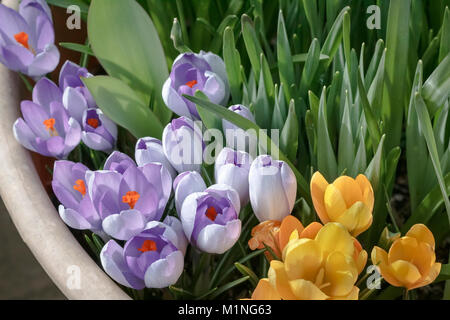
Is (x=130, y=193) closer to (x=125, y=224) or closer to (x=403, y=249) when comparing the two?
(x=125, y=224)

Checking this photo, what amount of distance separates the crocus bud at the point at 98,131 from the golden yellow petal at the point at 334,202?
221mm

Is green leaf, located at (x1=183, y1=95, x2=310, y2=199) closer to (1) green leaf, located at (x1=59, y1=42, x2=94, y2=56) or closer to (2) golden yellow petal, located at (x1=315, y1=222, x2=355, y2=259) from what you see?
(2) golden yellow petal, located at (x1=315, y1=222, x2=355, y2=259)

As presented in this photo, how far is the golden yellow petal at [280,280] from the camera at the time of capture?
0.43 meters

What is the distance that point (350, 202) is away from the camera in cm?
47

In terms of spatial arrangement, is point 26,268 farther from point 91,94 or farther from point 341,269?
point 341,269

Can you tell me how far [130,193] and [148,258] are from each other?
0.06 m

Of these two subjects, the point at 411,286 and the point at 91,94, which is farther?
the point at 91,94

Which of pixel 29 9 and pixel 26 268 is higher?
pixel 29 9

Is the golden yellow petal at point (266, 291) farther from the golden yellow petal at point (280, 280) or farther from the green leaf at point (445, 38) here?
the green leaf at point (445, 38)

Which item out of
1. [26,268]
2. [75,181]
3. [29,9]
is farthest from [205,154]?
[26,268]

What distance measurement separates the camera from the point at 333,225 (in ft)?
1.41

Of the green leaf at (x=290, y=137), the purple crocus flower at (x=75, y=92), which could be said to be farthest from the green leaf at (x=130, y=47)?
the green leaf at (x=290, y=137)

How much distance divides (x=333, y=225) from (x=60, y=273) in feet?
0.72

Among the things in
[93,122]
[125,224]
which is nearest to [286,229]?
[125,224]
